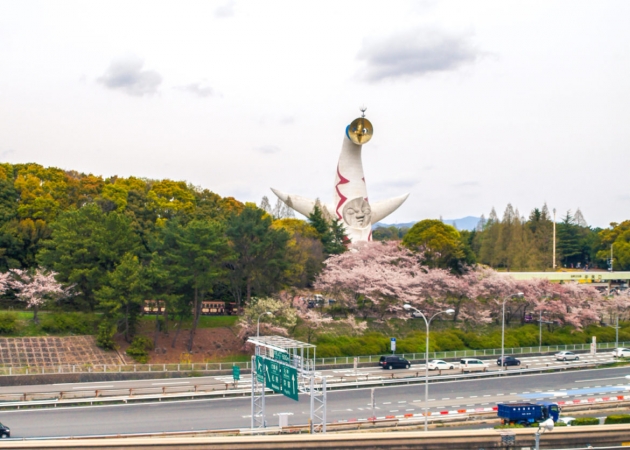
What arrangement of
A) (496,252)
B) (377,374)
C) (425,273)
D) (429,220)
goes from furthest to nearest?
(496,252), (429,220), (425,273), (377,374)

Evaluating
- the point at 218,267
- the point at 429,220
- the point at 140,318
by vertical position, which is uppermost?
the point at 429,220

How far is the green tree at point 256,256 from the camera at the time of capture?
48.2 meters

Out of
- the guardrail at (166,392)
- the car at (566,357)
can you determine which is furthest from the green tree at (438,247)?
the guardrail at (166,392)

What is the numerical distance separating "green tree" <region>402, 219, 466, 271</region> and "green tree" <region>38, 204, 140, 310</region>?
24399mm

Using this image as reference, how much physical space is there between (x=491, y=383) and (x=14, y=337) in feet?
90.6

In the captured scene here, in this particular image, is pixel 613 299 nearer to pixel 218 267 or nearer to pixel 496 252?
pixel 496 252

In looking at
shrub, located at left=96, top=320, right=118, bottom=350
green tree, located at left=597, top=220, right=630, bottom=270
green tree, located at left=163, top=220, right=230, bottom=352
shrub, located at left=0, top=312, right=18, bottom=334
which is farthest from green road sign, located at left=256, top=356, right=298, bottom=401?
green tree, located at left=597, top=220, right=630, bottom=270

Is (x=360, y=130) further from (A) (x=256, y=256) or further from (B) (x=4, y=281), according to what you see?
(B) (x=4, y=281)

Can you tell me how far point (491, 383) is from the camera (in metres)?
40.6

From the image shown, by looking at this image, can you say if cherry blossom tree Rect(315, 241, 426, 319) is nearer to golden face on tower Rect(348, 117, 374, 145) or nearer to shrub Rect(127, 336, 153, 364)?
shrub Rect(127, 336, 153, 364)

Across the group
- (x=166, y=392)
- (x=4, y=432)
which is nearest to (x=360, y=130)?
(x=166, y=392)

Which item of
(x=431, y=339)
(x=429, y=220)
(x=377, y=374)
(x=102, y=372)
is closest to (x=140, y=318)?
(x=102, y=372)

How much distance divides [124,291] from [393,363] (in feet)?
55.1

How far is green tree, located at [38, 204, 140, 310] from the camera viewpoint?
44656 millimetres
